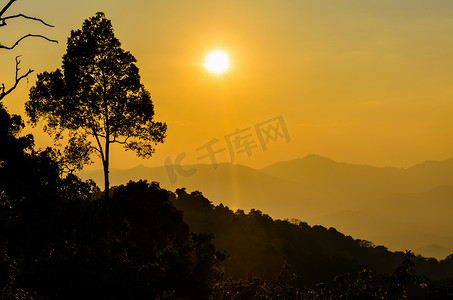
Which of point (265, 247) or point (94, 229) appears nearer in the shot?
point (94, 229)

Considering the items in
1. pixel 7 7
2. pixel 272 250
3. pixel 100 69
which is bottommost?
pixel 272 250

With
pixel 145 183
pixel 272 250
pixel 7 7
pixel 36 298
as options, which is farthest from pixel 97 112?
pixel 272 250

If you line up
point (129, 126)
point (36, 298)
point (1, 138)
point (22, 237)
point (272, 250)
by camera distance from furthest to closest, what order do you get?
point (272, 250), point (129, 126), point (1, 138), point (22, 237), point (36, 298)

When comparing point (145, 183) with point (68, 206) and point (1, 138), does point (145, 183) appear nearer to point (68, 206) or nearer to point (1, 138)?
point (68, 206)

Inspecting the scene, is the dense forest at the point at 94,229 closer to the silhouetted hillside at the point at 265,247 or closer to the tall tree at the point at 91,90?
the tall tree at the point at 91,90

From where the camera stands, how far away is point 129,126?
38500 mm

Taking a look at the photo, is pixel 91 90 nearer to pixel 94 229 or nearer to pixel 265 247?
pixel 94 229

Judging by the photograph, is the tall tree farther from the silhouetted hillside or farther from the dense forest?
the silhouetted hillside

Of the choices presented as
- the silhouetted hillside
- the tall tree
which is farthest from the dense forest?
the silhouetted hillside

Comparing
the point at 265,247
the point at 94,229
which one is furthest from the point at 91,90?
the point at 265,247

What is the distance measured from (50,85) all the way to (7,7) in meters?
22.5

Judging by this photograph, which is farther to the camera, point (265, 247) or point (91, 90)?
point (265, 247)

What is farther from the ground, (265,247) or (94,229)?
(94,229)

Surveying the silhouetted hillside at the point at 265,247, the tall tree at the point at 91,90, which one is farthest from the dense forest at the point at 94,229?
the silhouetted hillside at the point at 265,247
